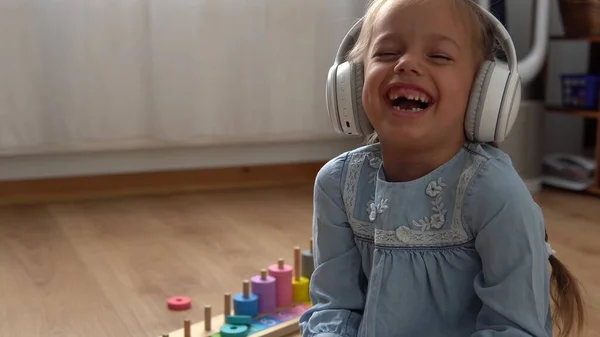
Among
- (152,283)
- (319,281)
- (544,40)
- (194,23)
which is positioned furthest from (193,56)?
(319,281)

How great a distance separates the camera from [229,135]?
98.7 inches

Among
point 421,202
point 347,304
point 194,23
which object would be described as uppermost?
point 194,23

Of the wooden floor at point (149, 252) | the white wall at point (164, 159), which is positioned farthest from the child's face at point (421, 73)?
the white wall at point (164, 159)

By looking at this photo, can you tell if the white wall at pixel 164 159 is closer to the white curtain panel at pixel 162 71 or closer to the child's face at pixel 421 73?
the white curtain panel at pixel 162 71

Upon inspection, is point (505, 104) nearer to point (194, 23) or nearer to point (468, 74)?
point (468, 74)

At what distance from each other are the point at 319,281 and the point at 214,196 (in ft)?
5.02

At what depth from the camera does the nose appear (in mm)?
920

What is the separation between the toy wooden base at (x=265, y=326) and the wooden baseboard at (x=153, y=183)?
1.19m

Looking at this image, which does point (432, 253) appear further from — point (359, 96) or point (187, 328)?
point (187, 328)

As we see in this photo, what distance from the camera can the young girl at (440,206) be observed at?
88cm

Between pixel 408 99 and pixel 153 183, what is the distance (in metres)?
1.78

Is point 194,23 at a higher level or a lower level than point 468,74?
higher

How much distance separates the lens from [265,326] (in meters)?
1.41

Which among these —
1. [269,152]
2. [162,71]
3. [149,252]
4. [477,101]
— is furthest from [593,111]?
[477,101]
